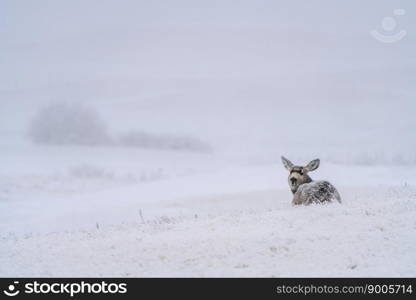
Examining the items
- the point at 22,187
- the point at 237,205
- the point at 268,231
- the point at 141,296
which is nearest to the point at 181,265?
the point at 141,296

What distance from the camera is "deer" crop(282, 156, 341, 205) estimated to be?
66.2ft

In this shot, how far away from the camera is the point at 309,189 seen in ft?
67.2

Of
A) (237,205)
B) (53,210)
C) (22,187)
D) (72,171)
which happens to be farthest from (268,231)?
(72,171)

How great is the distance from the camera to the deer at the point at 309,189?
20172 mm

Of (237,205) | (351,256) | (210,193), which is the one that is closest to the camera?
(351,256)

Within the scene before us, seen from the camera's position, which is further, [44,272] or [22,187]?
[22,187]

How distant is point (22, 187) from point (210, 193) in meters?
19.6

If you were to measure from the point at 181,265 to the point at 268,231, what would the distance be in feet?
9.67

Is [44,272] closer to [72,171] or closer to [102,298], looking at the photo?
[102,298]

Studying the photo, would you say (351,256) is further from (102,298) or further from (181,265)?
(102,298)

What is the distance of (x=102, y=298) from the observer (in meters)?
13.5

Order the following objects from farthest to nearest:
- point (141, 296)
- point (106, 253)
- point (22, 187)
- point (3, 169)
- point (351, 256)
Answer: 1. point (3, 169)
2. point (22, 187)
3. point (106, 253)
4. point (351, 256)
5. point (141, 296)

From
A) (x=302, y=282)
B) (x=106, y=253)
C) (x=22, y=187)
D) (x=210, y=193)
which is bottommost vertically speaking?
(x=302, y=282)

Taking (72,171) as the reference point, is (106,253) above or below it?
below
